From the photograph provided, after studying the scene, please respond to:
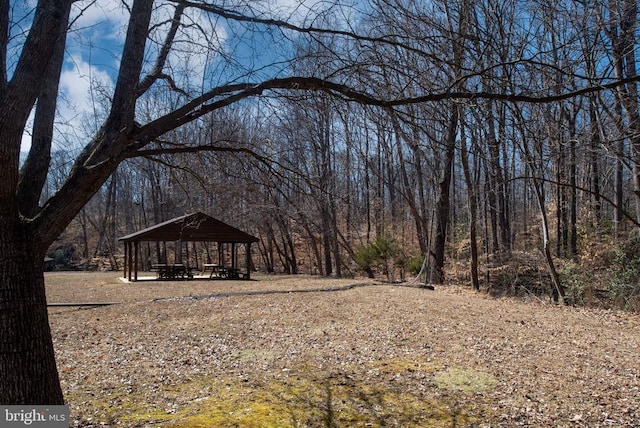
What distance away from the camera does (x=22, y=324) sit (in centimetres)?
261

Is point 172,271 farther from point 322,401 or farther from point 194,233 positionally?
point 322,401

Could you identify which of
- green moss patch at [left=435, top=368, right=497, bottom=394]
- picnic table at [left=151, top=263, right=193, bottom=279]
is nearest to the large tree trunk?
green moss patch at [left=435, top=368, right=497, bottom=394]

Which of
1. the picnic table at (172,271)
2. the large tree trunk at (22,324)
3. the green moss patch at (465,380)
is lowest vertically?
the green moss patch at (465,380)

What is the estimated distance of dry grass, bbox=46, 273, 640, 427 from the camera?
4.23 meters

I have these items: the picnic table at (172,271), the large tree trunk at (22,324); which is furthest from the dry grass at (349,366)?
the picnic table at (172,271)

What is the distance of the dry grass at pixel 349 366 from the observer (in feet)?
13.9

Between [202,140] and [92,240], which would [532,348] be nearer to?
[202,140]

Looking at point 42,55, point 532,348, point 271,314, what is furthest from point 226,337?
point 42,55

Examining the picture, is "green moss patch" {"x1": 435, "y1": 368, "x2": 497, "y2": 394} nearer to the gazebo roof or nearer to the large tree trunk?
the large tree trunk

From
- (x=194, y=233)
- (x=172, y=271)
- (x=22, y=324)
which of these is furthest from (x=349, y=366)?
(x=172, y=271)

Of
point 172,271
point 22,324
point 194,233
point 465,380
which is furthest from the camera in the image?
point 172,271

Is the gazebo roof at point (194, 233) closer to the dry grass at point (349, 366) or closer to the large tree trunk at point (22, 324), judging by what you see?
the dry grass at point (349, 366)

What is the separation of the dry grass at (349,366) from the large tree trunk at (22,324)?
1.53 meters

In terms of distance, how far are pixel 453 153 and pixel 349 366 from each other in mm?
5102
